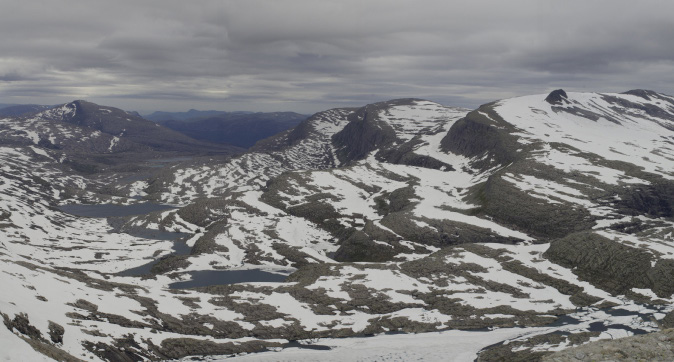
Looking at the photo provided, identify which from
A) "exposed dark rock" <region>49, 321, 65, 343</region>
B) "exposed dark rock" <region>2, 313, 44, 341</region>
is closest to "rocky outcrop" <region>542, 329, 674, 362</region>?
"exposed dark rock" <region>2, 313, 44, 341</region>

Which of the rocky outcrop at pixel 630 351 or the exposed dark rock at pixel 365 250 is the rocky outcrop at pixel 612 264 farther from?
the rocky outcrop at pixel 630 351

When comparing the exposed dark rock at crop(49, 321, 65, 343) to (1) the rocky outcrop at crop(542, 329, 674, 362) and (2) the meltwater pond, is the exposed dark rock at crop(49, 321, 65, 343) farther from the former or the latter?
(2) the meltwater pond

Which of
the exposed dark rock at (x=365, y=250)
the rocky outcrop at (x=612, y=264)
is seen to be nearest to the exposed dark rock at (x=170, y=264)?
the exposed dark rock at (x=365, y=250)

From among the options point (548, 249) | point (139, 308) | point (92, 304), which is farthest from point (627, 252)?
point (92, 304)

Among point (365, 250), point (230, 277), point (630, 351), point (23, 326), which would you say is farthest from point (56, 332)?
point (365, 250)

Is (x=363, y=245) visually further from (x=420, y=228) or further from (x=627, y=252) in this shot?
(x=627, y=252)

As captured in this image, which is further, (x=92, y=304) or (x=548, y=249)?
(x=548, y=249)

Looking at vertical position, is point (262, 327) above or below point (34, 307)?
below

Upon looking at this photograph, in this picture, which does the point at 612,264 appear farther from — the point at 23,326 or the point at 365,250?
the point at 23,326
